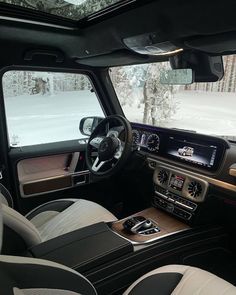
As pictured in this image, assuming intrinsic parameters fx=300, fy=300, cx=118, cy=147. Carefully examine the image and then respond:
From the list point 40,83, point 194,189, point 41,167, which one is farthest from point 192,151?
point 40,83

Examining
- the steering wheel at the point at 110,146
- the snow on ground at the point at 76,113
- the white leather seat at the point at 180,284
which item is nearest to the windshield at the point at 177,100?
the snow on ground at the point at 76,113

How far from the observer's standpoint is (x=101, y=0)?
1.79 m

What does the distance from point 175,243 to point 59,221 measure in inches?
28.0

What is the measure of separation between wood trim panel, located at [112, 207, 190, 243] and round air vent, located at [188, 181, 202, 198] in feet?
0.68

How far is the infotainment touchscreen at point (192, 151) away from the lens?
184 cm

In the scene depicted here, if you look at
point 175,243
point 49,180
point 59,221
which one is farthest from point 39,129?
point 175,243

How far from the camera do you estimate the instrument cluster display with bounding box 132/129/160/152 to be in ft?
7.43

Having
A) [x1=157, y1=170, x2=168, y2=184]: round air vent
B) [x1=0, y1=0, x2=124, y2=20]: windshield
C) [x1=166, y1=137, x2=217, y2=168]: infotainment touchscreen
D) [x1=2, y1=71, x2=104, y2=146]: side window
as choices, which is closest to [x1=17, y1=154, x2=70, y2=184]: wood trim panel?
[x1=2, y1=71, x2=104, y2=146]: side window

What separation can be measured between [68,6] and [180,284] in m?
1.71

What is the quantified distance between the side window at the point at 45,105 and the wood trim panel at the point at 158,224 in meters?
1.21

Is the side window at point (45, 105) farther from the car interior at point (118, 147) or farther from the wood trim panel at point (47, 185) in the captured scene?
the wood trim panel at point (47, 185)

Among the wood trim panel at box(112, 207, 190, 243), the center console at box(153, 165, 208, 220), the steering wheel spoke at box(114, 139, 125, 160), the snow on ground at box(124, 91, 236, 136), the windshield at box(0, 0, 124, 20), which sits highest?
the windshield at box(0, 0, 124, 20)

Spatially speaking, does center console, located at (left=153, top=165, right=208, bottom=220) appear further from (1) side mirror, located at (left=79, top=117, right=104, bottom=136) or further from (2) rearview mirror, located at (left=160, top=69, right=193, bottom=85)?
(1) side mirror, located at (left=79, top=117, right=104, bottom=136)

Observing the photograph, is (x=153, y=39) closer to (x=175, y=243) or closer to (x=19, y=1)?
(x=19, y=1)
